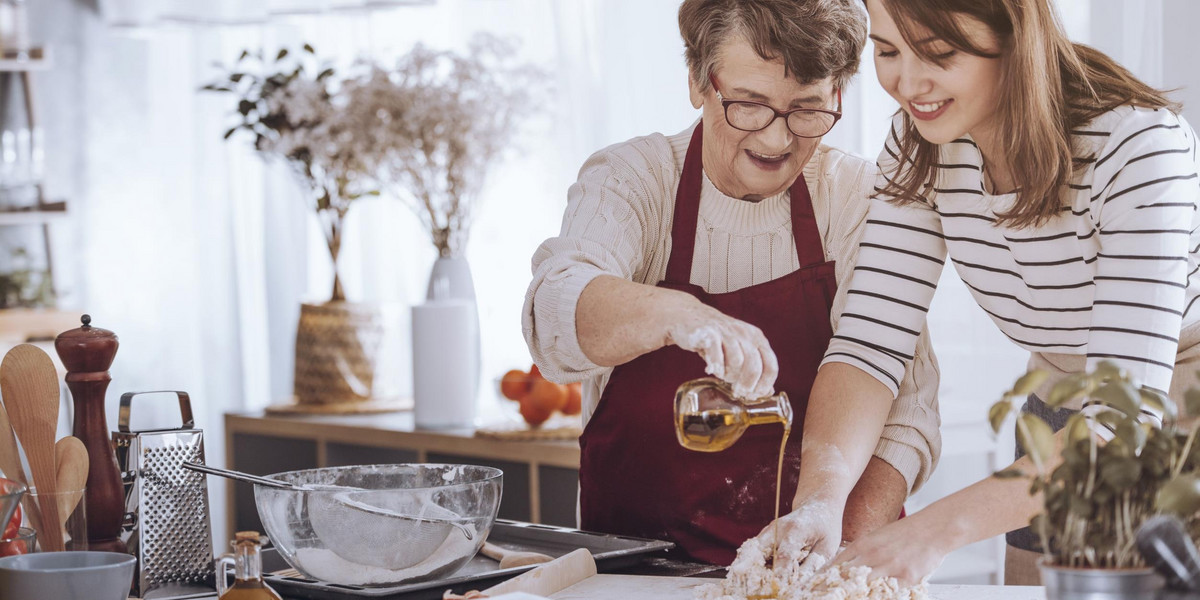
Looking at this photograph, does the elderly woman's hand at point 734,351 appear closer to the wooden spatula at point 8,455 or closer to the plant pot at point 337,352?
the wooden spatula at point 8,455

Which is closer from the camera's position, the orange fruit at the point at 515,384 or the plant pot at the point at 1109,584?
the plant pot at the point at 1109,584

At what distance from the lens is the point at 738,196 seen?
5.39 ft

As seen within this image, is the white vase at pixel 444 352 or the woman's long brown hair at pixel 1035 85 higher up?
the woman's long brown hair at pixel 1035 85

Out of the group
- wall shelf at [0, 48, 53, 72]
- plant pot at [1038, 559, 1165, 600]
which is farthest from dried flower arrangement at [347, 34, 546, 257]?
plant pot at [1038, 559, 1165, 600]

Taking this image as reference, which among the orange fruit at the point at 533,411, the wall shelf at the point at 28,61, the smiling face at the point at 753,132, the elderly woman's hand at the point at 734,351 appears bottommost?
the orange fruit at the point at 533,411

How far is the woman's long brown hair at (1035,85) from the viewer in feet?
4.17

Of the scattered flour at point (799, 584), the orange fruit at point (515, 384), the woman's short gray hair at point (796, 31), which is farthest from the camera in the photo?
the orange fruit at point (515, 384)

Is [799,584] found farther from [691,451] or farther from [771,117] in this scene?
[771,117]

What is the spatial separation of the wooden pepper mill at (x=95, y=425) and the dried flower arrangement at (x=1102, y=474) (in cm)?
86

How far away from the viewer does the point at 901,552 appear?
3.98 feet

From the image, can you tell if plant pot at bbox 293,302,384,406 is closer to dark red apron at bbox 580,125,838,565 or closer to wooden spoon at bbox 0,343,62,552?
dark red apron at bbox 580,125,838,565

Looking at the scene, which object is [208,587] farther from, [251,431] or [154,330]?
[154,330]

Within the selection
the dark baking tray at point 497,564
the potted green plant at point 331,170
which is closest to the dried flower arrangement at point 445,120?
the potted green plant at point 331,170

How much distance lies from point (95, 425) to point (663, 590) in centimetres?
59
